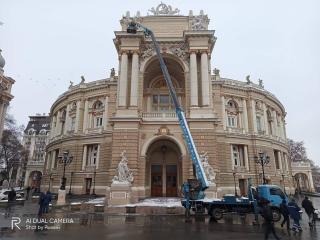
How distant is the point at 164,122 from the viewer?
87.9ft

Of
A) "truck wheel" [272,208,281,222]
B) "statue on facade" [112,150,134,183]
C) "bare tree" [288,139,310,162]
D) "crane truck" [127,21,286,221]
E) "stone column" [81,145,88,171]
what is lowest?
"truck wheel" [272,208,281,222]

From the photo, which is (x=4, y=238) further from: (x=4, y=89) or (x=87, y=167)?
(x=4, y=89)

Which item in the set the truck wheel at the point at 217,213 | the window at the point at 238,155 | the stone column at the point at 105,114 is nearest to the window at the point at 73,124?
the stone column at the point at 105,114

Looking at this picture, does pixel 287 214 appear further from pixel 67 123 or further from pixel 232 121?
pixel 67 123

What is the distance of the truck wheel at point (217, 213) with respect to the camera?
16.2 m

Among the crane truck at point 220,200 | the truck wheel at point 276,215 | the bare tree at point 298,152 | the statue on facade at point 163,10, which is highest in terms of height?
the statue on facade at point 163,10

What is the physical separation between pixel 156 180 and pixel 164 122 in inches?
295

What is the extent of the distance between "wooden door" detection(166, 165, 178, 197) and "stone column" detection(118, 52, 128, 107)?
30.9 ft

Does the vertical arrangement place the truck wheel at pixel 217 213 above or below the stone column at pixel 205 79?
below

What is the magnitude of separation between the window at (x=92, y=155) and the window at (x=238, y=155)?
64.8ft

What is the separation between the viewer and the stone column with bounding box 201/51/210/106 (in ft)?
90.0

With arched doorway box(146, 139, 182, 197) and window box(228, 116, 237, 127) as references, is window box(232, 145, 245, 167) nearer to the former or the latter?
window box(228, 116, 237, 127)

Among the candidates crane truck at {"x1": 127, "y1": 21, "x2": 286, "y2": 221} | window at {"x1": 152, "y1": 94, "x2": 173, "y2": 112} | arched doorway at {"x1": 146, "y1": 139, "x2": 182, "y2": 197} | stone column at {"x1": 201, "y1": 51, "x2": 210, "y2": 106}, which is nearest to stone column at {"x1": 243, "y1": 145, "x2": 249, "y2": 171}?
arched doorway at {"x1": 146, "y1": 139, "x2": 182, "y2": 197}

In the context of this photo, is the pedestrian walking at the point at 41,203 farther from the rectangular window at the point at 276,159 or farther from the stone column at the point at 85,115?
the rectangular window at the point at 276,159
